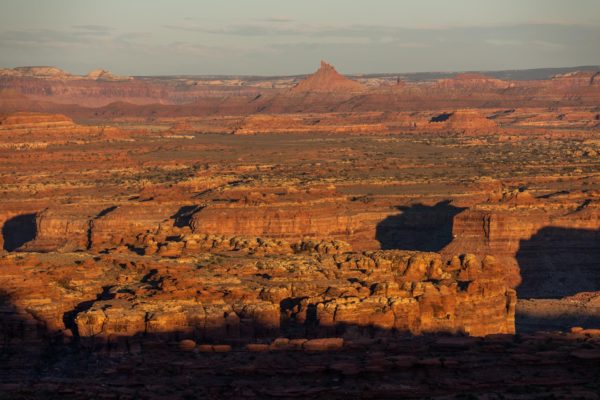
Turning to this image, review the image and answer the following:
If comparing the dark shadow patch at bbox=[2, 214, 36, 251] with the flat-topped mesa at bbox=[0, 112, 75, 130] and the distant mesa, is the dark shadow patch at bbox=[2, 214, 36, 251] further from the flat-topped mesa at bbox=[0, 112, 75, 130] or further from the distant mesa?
the distant mesa

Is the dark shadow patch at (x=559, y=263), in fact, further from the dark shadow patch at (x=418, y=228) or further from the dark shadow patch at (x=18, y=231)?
the dark shadow patch at (x=18, y=231)

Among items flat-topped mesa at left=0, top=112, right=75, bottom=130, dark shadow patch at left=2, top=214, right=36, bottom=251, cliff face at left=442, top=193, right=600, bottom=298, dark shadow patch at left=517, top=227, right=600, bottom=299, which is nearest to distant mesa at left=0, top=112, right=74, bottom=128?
flat-topped mesa at left=0, top=112, right=75, bottom=130

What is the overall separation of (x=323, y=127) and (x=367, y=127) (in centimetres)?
518

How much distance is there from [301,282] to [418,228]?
32.4 meters

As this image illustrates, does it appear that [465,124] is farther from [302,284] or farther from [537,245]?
[302,284]

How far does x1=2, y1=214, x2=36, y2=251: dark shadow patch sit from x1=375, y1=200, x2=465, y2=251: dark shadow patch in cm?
1645

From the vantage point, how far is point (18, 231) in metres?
76.8

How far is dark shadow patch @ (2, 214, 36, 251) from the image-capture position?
72.5 meters

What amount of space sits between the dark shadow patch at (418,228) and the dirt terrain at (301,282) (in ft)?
0.52

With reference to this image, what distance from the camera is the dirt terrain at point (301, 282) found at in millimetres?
27328

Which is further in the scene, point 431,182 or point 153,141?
point 153,141

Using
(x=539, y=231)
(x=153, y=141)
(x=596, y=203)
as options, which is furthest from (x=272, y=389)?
(x=153, y=141)

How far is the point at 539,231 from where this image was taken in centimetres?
6419

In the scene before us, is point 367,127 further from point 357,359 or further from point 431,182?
point 357,359
